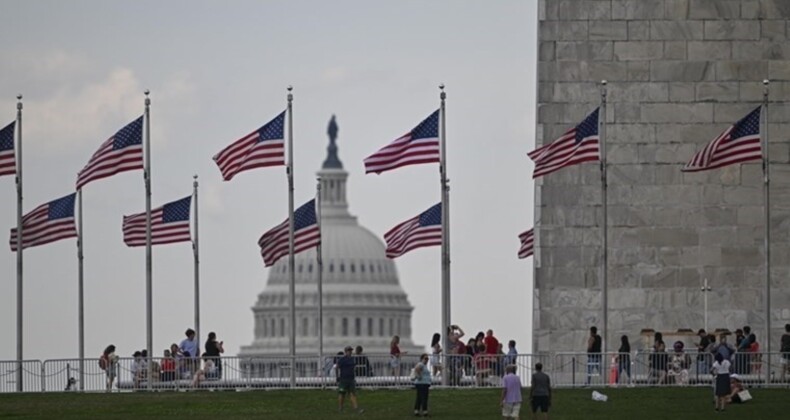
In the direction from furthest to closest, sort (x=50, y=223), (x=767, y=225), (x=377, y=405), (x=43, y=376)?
(x=50, y=223), (x=43, y=376), (x=767, y=225), (x=377, y=405)

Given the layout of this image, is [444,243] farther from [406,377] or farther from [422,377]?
[422,377]

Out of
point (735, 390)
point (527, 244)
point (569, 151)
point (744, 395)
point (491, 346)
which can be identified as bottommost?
point (744, 395)

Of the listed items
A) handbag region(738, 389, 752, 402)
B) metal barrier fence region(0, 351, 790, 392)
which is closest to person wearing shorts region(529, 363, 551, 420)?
handbag region(738, 389, 752, 402)

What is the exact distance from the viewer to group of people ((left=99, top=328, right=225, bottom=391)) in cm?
8488

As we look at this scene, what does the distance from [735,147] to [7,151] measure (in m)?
20.4

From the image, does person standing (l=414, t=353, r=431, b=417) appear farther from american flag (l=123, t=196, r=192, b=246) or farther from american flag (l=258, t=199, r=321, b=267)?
american flag (l=123, t=196, r=192, b=246)

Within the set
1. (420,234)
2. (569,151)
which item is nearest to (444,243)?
(420,234)

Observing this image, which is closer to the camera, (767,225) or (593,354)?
(593,354)

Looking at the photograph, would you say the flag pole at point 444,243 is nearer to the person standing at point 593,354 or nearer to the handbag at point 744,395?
the person standing at point 593,354

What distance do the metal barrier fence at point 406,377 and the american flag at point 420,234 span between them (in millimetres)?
3064

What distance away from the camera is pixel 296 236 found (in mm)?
91938

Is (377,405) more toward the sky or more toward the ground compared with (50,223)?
more toward the ground

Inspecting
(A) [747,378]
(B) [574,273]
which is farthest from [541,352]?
(A) [747,378]

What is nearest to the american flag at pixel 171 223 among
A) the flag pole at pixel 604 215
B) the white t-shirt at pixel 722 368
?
the flag pole at pixel 604 215
